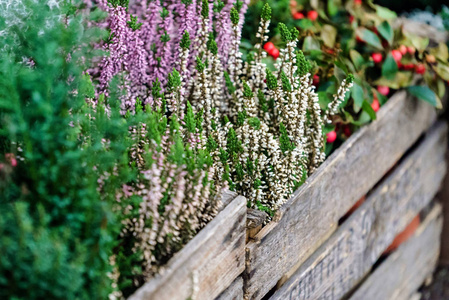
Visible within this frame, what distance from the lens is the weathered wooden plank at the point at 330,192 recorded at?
147 cm

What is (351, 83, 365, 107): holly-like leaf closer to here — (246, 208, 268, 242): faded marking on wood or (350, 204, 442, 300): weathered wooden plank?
(246, 208, 268, 242): faded marking on wood

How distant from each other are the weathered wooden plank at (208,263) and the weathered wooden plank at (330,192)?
10 cm

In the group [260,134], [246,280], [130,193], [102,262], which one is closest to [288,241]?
[246,280]

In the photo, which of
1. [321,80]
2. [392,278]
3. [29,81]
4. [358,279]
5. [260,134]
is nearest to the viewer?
[29,81]

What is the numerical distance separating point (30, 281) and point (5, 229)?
3.9 inches

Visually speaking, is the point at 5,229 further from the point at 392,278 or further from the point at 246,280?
the point at 392,278

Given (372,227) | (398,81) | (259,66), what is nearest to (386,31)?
(398,81)

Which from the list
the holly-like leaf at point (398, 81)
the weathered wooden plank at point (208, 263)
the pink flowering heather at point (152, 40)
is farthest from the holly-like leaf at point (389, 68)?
the weathered wooden plank at point (208, 263)

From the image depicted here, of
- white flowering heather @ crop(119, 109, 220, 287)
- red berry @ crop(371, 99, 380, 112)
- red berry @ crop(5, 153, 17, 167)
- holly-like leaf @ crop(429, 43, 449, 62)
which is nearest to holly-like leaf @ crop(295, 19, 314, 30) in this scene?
red berry @ crop(371, 99, 380, 112)

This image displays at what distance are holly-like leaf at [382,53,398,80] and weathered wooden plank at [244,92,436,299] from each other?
0.09 m

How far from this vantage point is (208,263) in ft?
3.95

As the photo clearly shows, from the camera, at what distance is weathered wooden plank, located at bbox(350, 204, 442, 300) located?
2.17 metres

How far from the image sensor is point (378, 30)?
2.00 m

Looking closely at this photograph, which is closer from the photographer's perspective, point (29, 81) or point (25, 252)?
point (25, 252)
